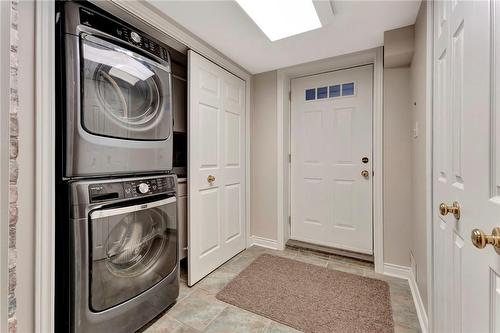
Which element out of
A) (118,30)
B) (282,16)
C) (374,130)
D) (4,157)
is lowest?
(4,157)

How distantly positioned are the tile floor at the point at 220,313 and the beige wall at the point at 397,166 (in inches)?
12.1

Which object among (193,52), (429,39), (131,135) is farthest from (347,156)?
(131,135)

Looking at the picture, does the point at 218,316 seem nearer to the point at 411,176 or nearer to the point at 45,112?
the point at 45,112

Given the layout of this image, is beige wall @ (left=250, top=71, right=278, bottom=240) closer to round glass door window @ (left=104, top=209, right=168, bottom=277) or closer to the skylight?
the skylight

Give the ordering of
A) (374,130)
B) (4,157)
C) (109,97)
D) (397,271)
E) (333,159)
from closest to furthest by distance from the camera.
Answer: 1. (4,157)
2. (109,97)
3. (397,271)
4. (374,130)
5. (333,159)

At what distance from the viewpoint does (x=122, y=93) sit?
1.33m

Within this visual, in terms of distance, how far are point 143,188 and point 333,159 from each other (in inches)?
80.1

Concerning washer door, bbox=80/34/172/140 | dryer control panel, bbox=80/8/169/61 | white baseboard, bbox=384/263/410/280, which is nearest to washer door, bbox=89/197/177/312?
washer door, bbox=80/34/172/140

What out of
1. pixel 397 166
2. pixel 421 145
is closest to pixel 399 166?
pixel 397 166

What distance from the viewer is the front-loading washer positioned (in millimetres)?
1091

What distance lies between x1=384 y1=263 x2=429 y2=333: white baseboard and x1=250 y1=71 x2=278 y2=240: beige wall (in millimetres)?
1189

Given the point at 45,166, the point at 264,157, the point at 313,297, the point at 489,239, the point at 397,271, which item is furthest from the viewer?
the point at 264,157

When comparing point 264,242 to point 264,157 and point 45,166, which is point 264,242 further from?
point 45,166

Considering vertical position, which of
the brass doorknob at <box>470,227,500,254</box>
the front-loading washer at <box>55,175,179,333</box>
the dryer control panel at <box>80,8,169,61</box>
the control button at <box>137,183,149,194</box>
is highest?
the dryer control panel at <box>80,8,169,61</box>
